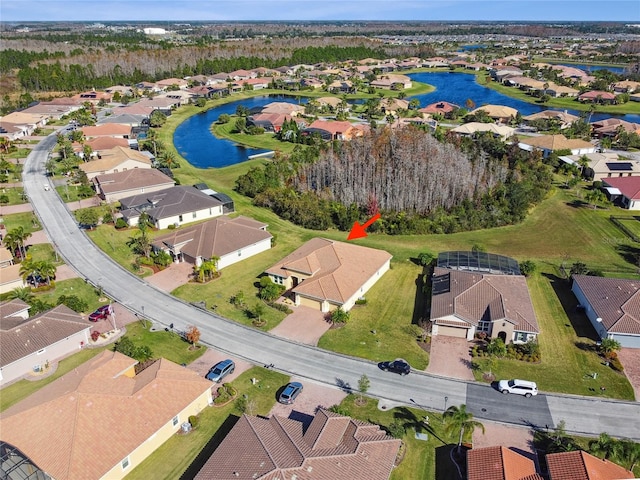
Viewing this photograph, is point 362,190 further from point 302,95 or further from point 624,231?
point 302,95

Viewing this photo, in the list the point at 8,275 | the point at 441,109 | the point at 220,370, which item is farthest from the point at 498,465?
the point at 441,109

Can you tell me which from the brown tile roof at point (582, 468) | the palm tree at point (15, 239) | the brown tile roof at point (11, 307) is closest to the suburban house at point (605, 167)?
the brown tile roof at point (582, 468)

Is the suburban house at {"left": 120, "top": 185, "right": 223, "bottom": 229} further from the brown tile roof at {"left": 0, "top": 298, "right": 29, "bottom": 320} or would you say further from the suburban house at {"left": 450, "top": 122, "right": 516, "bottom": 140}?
the suburban house at {"left": 450, "top": 122, "right": 516, "bottom": 140}

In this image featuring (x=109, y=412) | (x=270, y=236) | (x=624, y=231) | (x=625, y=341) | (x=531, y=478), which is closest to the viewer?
(x=531, y=478)

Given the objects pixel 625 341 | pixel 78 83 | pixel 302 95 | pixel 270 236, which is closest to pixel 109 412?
pixel 270 236

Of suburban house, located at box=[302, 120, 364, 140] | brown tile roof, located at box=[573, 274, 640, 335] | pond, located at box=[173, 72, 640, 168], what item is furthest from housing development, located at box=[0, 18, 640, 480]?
suburban house, located at box=[302, 120, 364, 140]
